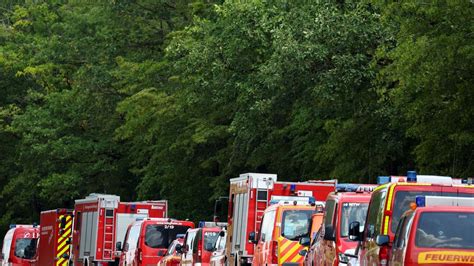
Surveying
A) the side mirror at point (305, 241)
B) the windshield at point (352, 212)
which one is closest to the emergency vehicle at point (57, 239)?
the side mirror at point (305, 241)

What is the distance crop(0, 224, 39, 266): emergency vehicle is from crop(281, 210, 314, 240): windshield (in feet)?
73.5

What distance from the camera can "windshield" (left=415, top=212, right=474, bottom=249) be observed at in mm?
14812

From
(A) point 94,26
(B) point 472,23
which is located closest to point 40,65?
(A) point 94,26

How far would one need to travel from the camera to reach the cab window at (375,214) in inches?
689

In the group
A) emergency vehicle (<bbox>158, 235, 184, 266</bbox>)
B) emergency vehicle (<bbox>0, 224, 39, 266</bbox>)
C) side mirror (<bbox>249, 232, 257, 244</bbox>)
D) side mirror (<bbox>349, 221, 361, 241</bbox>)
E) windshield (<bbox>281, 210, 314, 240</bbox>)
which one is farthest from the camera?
emergency vehicle (<bbox>0, 224, 39, 266</bbox>)

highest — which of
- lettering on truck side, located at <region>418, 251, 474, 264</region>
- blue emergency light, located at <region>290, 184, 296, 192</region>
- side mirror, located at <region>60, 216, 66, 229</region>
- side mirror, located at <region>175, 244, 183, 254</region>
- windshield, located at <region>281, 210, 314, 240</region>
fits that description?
blue emergency light, located at <region>290, 184, 296, 192</region>

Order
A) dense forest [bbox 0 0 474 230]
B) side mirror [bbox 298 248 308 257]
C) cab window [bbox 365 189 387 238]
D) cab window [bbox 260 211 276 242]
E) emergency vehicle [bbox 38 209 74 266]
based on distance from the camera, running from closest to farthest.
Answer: cab window [bbox 365 189 387 238], side mirror [bbox 298 248 308 257], cab window [bbox 260 211 276 242], dense forest [bbox 0 0 474 230], emergency vehicle [bbox 38 209 74 266]

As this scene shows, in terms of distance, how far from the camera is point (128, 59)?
57.8m

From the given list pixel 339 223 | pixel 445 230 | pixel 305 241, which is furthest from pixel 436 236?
pixel 305 241

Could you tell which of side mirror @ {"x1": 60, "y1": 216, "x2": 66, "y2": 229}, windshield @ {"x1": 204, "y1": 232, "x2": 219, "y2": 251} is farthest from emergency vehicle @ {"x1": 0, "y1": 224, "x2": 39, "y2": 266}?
windshield @ {"x1": 204, "y1": 232, "x2": 219, "y2": 251}

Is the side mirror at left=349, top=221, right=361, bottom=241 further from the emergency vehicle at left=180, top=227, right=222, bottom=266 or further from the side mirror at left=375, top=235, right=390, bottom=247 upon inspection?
the emergency vehicle at left=180, top=227, right=222, bottom=266

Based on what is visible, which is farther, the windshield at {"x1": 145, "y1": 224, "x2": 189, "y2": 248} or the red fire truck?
the red fire truck

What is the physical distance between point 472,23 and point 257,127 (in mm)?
12825

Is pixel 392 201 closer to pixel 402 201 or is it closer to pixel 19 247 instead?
pixel 402 201
